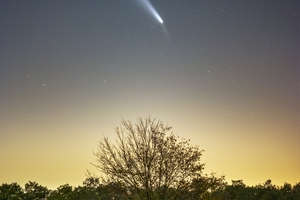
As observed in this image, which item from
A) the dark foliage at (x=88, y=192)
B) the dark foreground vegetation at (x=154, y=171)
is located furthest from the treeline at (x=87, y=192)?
the dark foreground vegetation at (x=154, y=171)

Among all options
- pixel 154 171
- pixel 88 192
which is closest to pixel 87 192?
pixel 88 192

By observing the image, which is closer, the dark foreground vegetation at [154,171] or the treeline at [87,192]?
the dark foreground vegetation at [154,171]

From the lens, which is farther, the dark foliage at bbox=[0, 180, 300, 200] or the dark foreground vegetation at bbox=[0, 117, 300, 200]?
the dark foliage at bbox=[0, 180, 300, 200]

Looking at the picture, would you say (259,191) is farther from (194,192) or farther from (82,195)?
(194,192)

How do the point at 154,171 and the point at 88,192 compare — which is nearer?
the point at 154,171

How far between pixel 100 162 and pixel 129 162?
1.68m

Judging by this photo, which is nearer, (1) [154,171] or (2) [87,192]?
(1) [154,171]

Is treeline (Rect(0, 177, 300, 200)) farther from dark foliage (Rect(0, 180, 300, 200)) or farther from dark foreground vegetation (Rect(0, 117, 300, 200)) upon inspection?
dark foreground vegetation (Rect(0, 117, 300, 200))

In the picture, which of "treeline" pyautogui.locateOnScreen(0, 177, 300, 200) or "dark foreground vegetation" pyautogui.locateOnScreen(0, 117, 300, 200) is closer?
"dark foreground vegetation" pyautogui.locateOnScreen(0, 117, 300, 200)

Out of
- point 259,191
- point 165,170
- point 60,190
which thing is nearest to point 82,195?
point 60,190

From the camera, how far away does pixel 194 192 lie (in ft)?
59.4

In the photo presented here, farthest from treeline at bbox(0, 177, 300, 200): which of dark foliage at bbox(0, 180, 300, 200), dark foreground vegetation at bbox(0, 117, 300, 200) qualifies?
dark foreground vegetation at bbox(0, 117, 300, 200)

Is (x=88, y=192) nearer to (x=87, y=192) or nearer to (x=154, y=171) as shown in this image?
(x=87, y=192)

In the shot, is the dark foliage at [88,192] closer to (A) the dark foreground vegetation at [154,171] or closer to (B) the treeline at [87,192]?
(B) the treeline at [87,192]
